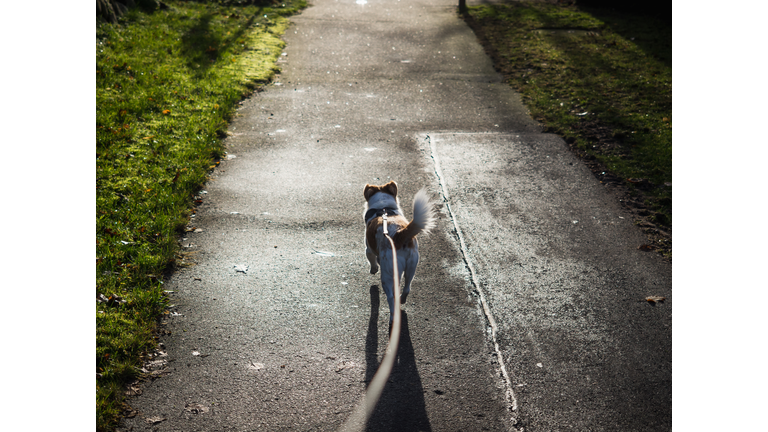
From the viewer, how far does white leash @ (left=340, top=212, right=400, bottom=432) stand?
3449mm

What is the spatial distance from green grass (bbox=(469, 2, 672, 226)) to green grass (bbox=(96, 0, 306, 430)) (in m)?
5.32

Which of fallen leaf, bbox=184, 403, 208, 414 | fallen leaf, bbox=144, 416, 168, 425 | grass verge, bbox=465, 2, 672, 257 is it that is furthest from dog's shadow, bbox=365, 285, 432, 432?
grass verge, bbox=465, 2, 672, 257

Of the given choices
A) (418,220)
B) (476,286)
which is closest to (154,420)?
(418,220)

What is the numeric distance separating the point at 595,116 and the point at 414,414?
6789 mm

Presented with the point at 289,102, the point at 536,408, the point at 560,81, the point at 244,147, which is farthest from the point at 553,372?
the point at 560,81

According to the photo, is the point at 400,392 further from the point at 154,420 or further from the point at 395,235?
the point at 154,420

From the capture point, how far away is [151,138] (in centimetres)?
737

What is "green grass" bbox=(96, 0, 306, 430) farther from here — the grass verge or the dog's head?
the grass verge

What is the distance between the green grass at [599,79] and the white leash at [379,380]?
3.67 metres

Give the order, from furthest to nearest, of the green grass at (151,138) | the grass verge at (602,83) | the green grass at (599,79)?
the green grass at (599,79) < the grass verge at (602,83) < the green grass at (151,138)

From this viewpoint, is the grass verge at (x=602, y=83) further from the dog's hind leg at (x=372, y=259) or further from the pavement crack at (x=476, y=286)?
the dog's hind leg at (x=372, y=259)

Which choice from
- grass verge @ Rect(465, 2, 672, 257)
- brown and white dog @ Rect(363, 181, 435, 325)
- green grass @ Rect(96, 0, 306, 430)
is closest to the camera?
brown and white dog @ Rect(363, 181, 435, 325)

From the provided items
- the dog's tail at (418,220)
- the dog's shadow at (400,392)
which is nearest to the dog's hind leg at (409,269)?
the dog's tail at (418,220)

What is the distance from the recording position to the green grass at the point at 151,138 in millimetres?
4156
